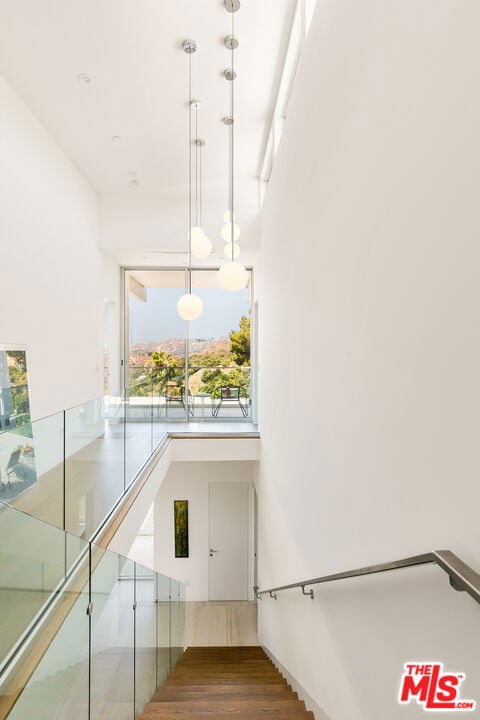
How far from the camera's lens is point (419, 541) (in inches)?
52.6

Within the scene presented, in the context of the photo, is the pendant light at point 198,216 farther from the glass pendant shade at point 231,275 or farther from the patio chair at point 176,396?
the patio chair at point 176,396

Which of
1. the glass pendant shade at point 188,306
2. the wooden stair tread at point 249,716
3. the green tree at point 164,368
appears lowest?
the wooden stair tread at point 249,716

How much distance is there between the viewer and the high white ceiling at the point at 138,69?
365cm

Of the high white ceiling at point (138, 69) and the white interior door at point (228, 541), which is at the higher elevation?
the high white ceiling at point (138, 69)

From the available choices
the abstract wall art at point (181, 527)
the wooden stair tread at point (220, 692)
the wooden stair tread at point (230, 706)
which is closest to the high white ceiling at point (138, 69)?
the wooden stair tread at point (230, 706)

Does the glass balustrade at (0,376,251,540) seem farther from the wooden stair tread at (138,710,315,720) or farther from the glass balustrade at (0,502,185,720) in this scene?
the wooden stair tread at (138,710,315,720)

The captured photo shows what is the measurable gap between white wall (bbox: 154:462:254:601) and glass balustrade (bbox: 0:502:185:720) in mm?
5539

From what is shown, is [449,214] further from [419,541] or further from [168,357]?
[168,357]

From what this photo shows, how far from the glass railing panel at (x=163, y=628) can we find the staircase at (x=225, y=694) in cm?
12

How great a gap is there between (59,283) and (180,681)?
5085 mm

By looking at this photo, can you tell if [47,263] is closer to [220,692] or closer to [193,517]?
[220,692]

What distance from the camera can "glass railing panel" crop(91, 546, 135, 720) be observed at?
88.7 inches

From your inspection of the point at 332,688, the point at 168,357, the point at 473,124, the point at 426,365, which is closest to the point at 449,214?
the point at 473,124

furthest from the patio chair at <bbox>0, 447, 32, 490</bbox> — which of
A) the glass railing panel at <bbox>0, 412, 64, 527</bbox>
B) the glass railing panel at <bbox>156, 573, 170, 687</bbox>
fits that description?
the glass railing panel at <bbox>156, 573, 170, 687</bbox>
